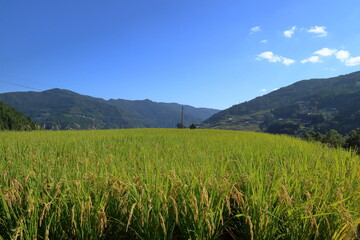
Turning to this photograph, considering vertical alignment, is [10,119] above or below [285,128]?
above

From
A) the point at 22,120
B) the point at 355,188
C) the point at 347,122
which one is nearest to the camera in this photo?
the point at 355,188

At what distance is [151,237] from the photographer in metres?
1.82

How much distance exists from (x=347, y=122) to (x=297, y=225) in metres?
182

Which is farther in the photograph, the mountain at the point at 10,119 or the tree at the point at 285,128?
the tree at the point at 285,128

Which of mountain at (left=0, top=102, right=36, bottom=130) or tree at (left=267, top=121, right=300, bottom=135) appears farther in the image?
tree at (left=267, top=121, right=300, bottom=135)

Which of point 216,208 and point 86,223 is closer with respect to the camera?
point 86,223

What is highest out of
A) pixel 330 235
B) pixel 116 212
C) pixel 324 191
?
pixel 324 191

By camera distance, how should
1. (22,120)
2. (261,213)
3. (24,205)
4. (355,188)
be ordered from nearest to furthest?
(261,213) < (24,205) < (355,188) < (22,120)

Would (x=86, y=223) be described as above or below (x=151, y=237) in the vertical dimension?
above

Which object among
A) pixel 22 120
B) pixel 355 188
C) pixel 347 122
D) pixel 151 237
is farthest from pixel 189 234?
pixel 347 122

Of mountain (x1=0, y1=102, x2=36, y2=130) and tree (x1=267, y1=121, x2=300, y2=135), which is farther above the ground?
mountain (x1=0, y1=102, x2=36, y2=130)

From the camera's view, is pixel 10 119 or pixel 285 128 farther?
pixel 285 128

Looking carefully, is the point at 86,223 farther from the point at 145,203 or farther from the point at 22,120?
the point at 22,120

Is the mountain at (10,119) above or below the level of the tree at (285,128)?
above
